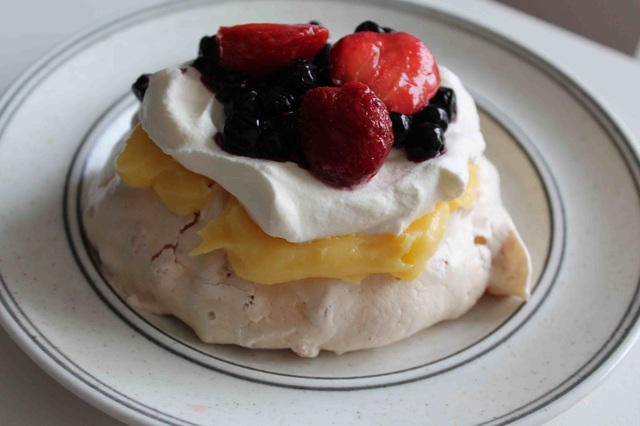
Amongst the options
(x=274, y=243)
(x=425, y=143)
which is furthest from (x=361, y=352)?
(x=425, y=143)

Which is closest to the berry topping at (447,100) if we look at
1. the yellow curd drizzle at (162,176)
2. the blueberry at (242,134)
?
the blueberry at (242,134)

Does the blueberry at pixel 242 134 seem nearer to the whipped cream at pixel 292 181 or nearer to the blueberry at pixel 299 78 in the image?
the whipped cream at pixel 292 181

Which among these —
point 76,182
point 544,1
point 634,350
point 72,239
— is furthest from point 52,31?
point 544,1

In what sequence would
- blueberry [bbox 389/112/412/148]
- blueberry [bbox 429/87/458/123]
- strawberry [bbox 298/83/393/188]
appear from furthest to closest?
blueberry [bbox 429/87/458/123] < blueberry [bbox 389/112/412/148] < strawberry [bbox 298/83/393/188]

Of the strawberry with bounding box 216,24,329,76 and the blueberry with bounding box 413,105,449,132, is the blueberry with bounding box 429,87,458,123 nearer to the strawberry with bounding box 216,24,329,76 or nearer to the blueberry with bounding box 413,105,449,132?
the blueberry with bounding box 413,105,449,132

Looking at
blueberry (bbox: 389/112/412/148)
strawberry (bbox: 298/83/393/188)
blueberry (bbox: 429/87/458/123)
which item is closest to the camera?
strawberry (bbox: 298/83/393/188)

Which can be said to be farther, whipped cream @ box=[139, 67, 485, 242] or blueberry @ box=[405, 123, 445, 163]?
blueberry @ box=[405, 123, 445, 163]

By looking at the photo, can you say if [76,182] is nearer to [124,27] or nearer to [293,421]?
[124,27]

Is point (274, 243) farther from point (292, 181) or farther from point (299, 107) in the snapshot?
point (299, 107)

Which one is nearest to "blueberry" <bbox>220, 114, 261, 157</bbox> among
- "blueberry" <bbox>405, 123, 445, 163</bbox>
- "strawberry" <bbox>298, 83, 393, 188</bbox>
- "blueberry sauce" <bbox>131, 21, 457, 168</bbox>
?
"blueberry sauce" <bbox>131, 21, 457, 168</bbox>
